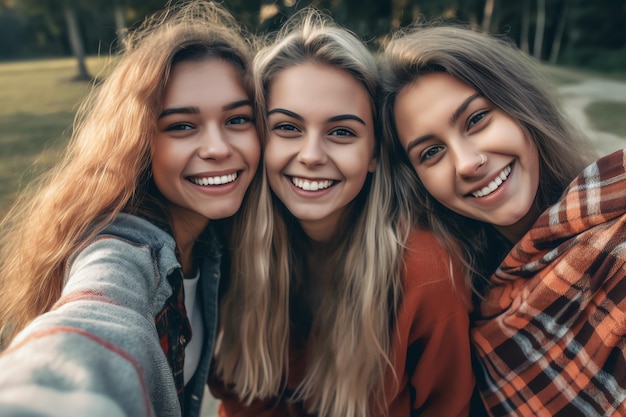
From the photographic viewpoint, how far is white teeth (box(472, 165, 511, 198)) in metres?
1.95

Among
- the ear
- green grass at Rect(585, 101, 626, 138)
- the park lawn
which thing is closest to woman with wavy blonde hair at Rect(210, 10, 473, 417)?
the ear

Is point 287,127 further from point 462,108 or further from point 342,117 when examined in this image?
point 462,108

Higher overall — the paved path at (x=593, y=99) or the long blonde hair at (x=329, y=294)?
the long blonde hair at (x=329, y=294)

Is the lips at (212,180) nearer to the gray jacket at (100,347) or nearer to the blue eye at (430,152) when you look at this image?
the gray jacket at (100,347)

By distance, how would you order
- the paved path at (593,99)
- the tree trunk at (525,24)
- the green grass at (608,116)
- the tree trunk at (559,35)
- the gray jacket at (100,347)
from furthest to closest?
the tree trunk at (525,24) → the tree trunk at (559,35) → the green grass at (608,116) → the paved path at (593,99) → the gray jacket at (100,347)

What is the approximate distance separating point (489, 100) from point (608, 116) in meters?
8.65

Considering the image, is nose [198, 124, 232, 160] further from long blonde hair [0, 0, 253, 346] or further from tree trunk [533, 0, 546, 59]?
tree trunk [533, 0, 546, 59]

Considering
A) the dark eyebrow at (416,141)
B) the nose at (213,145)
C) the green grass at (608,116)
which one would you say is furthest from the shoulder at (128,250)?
the green grass at (608,116)

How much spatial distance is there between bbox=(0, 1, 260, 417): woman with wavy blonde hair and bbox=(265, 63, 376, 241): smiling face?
125 mm

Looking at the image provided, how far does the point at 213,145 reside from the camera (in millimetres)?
Answer: 1973

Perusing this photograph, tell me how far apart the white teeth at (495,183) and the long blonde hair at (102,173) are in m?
1.04

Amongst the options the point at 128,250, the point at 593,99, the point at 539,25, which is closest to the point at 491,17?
the point at 539,25

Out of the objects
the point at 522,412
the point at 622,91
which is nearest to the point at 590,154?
the point at 522,412

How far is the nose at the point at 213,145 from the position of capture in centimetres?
197
